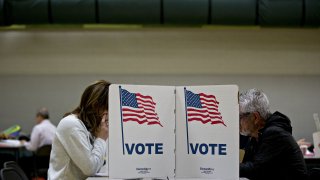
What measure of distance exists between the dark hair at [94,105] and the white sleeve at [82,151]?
0.10 m

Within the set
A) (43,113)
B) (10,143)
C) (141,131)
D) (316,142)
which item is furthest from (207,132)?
(43,113)

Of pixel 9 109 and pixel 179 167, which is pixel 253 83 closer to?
pixel 9 109

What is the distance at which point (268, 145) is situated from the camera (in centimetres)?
250

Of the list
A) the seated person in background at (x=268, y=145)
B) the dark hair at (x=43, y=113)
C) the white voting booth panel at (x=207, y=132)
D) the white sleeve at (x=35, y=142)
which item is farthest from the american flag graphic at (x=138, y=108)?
the dark hair at (x=43, y=113)

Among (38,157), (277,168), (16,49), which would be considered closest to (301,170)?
(277,168)

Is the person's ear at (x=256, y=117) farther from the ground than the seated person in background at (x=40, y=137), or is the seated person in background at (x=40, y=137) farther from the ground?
the person's ear at (x=256, y=117)

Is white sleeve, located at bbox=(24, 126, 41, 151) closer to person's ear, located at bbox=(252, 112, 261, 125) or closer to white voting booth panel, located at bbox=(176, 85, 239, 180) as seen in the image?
person's ear, located at bbox=(252, 112, 261, 125)

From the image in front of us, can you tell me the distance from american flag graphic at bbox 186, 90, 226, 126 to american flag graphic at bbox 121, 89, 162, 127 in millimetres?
151

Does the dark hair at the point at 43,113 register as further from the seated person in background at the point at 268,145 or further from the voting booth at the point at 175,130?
the voting booth at the point at 175,130

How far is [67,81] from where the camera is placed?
793cm

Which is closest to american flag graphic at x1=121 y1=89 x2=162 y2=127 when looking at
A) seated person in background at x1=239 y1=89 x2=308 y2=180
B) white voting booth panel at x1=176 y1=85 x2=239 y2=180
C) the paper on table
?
white voting booth panel at x1=176 y1=85 x2=239 y2=180

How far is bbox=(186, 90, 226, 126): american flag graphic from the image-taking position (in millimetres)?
1989

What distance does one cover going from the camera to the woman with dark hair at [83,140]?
2.15 metres

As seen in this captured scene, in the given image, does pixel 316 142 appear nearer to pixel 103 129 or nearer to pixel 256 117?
pixel 256 117
